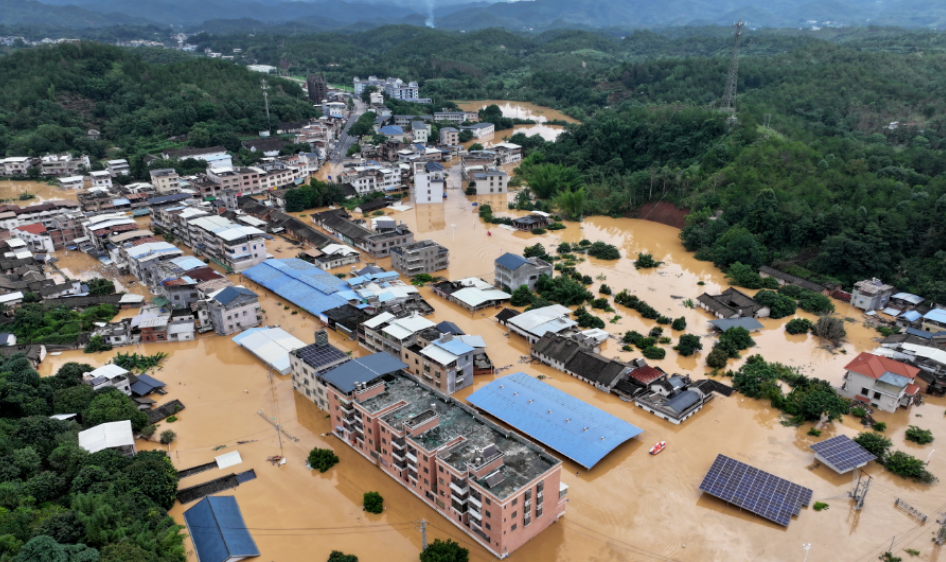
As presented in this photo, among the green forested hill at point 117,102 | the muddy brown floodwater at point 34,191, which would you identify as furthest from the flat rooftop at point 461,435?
the green forested hill at point 117,102

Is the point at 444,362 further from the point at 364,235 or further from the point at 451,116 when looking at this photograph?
the point at 451,116

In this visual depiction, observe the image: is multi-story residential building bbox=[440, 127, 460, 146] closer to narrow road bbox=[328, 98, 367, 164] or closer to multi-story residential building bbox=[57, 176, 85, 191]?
narrow road bbox=[328, 98, 367, 164]

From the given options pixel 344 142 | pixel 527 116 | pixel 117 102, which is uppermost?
pixel 117 102

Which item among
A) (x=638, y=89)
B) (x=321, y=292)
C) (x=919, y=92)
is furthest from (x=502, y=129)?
(x=321, y=292)

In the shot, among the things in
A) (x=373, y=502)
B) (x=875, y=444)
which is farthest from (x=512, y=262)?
(x=875, y=444)

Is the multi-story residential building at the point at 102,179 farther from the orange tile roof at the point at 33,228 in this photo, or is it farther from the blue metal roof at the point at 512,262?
the blue metal roof at the point at 512,262

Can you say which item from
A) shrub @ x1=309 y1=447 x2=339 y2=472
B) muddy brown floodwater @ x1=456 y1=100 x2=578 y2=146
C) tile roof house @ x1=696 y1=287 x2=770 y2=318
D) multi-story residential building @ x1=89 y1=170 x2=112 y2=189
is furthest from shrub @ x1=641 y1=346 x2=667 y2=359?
muddy brown floodwater @ x1=456 y1=100 x2=578 y2=146
